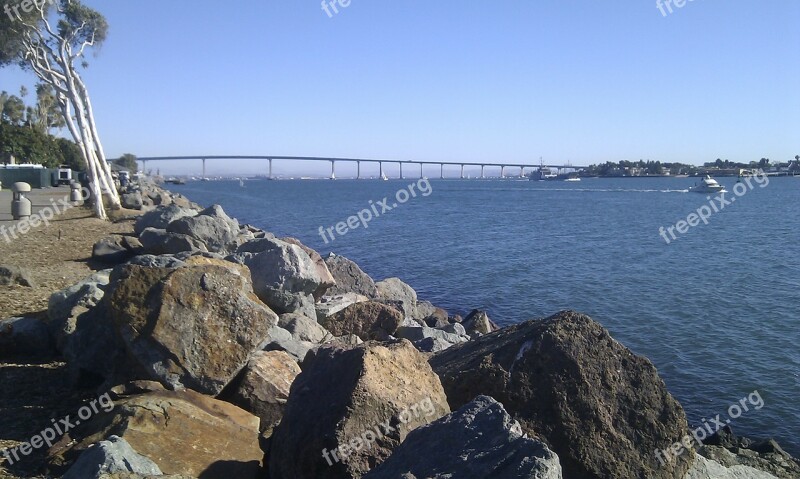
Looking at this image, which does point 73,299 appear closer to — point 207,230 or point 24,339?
point 24,339

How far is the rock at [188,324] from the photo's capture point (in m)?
5.57

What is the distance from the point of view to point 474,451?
11.4 ft

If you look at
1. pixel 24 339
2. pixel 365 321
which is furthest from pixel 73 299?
pixel 365 321

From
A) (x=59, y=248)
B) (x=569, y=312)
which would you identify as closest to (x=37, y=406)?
(x=569, y=312)

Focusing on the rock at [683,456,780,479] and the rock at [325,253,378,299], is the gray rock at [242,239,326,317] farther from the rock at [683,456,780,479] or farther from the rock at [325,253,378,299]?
the rock at [683,456,780,479]

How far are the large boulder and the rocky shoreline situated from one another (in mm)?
1672

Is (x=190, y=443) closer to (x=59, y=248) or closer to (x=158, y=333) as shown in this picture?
(x=158, y=333)

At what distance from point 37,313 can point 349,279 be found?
17.7 feet

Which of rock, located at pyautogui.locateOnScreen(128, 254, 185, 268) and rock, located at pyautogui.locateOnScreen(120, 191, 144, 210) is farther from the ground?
rock, located at pyautogui.locateOnScreen(128, 254, 185, 268)

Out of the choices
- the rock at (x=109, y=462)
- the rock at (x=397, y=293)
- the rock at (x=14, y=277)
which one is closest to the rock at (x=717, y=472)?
the rock at (x=109, y=462)

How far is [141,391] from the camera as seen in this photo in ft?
17.5

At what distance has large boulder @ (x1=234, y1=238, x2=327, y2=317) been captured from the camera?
28.6ft

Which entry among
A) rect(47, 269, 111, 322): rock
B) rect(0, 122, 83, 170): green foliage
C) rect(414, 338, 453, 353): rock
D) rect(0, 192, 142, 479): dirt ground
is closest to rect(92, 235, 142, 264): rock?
rect(0, 192, 142, 479): dirt ground

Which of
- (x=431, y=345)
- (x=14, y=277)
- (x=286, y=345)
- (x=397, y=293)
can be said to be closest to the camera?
(x=286, y=345)
